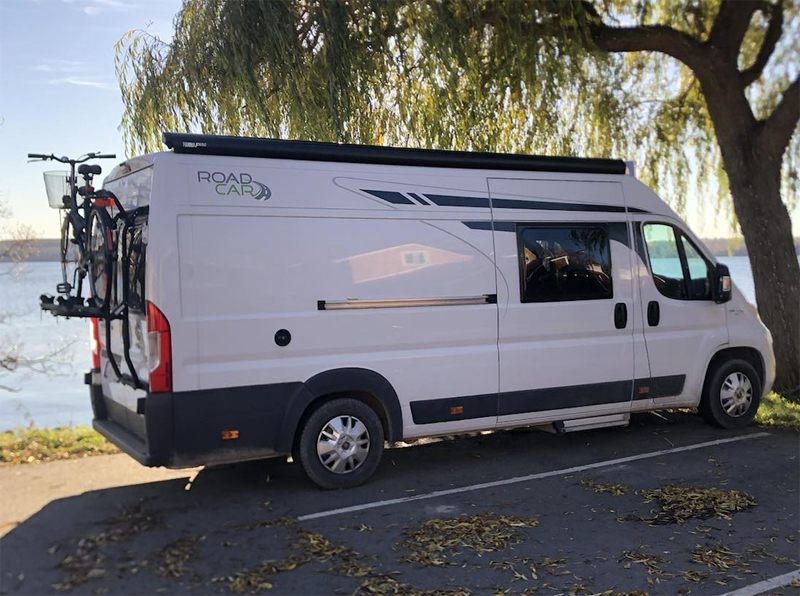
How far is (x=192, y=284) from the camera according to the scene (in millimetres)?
5480

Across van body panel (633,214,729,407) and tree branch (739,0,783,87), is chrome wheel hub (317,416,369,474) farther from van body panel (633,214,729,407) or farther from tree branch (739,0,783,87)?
tree branch (739,0,783,87)

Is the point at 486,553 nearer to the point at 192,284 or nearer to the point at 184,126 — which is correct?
the point at 192,284

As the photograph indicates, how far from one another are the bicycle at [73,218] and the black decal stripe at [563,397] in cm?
370

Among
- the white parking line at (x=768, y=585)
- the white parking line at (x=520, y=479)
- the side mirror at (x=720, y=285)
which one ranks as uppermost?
the side mirror at (x=720, y=285)

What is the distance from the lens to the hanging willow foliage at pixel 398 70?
8922mm

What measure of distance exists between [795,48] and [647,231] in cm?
446

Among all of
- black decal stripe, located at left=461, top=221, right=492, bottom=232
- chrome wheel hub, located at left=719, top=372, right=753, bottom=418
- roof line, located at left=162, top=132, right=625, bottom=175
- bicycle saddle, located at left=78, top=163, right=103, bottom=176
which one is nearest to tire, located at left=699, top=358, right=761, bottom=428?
chrome wheel hub, located at left=719, top=372, right=753, bottom=418

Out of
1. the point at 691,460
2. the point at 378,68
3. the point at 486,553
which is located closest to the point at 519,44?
the point at 378,68

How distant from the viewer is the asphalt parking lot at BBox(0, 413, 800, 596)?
14.4 feet

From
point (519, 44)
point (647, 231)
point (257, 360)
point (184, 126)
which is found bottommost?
point (257, 360)

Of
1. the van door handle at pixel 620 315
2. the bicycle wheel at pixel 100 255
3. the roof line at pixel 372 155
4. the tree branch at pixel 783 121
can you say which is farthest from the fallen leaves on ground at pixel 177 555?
the tree branch at pixel 783 121

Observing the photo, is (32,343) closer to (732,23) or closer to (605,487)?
(605,487)

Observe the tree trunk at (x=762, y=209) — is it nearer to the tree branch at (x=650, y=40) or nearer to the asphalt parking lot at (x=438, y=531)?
the tree branch at (x=650, y=40)

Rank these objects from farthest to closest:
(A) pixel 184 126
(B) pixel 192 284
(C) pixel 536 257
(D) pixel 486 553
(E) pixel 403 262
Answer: (A) pixel 184 126, (C) pixel 536 257, (E) pixel 403 262, (B) pixel 192 284, (D) pixel 486 553
